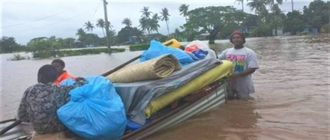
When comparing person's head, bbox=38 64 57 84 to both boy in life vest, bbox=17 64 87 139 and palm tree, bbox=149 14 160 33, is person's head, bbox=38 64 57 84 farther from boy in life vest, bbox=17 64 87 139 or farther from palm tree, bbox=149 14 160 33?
palm tree, bbox=149 14 160 33

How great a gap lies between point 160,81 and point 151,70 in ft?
0.54

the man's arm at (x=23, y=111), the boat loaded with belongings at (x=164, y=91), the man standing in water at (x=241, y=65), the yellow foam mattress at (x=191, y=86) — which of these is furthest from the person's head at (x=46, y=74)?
the man standing in water at (x=241, y=65)

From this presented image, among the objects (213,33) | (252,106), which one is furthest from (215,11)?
(252,106)

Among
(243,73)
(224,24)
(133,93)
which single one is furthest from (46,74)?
(224,24)

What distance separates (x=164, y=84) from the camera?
371 cm

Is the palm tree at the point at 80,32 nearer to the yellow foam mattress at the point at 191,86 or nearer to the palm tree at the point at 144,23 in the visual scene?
the palm tree at the point at 144,23

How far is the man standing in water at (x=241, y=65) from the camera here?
489cm

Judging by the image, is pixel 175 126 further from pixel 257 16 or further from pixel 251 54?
pixel 257 16

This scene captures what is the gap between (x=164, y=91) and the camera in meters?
3.64

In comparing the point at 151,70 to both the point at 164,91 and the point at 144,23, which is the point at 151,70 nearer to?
the point at 164,91

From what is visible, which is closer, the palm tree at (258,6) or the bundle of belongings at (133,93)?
the bundle of belongings at (133,93)

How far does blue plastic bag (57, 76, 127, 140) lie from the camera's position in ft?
10.5

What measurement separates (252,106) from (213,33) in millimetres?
52408

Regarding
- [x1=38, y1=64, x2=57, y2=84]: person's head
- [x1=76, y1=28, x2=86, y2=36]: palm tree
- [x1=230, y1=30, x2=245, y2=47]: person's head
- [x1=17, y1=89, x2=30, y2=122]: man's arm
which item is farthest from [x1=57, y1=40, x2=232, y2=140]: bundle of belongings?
[x1=76, y1=28, x2=86, y2=36]: palm tree
